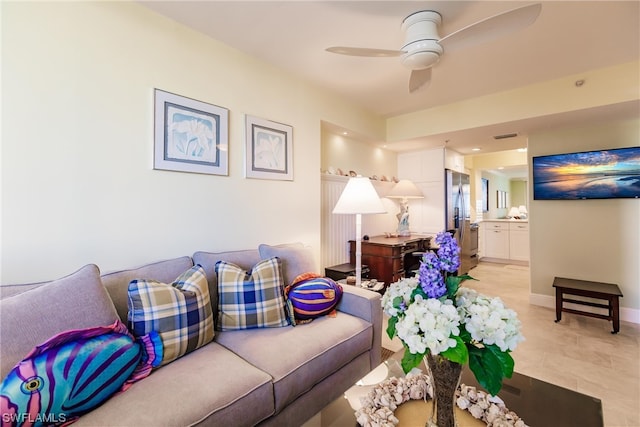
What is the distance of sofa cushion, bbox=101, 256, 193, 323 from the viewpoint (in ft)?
4.53

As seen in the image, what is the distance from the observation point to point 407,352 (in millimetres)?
807

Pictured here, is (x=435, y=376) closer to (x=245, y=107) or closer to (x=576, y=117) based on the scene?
(x=245, y=107)

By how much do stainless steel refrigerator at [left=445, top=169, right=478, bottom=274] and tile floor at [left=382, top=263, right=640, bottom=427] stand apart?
1.32 m

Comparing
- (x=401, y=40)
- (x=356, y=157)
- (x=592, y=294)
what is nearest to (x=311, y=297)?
(x=401, y=40)

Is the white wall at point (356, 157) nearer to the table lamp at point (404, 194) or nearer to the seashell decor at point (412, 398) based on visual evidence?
the table lamp at point (404, 194)

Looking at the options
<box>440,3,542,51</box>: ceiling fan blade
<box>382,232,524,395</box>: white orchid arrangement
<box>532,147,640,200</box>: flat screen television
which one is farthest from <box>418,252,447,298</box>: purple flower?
<box>532,147,640,200</box>: flat screen television

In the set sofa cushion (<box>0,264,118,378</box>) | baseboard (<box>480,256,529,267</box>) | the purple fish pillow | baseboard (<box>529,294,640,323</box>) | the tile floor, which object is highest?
sofa cushion (<box>0,264,118,378</box>)

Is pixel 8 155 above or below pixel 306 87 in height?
below

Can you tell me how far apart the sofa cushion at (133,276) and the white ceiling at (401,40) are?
5.35 feet

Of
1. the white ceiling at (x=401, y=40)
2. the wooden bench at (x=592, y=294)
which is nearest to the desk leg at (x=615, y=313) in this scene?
the wooden bench at (x=592, y=294)

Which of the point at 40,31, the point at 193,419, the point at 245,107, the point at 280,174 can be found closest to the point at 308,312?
the point at 193,419

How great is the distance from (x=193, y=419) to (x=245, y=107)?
6.71ft

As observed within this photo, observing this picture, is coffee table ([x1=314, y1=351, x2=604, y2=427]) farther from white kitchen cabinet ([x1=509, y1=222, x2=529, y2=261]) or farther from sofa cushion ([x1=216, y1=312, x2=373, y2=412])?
white kitchen cabinet ([x1=509, y1=222, x2=529, y2=261])

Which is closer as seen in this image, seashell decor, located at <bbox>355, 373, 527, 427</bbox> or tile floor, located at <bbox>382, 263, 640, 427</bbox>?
seashell decor, located at <bbox>355, 373, 527, 427</bbox>
